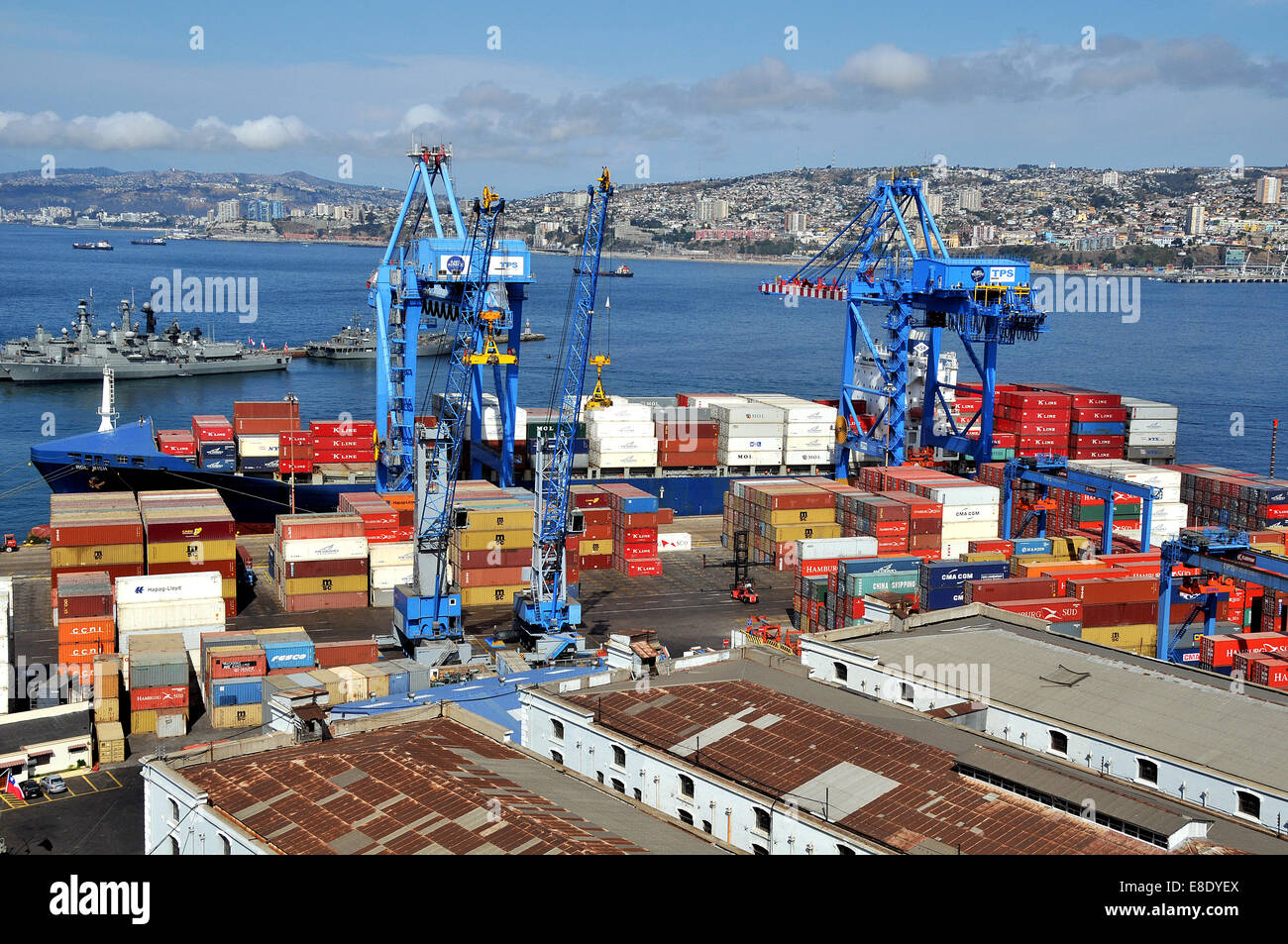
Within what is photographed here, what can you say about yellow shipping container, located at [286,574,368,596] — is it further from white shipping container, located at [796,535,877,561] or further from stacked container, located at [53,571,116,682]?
white shipping container, located at [796,535,877,561]

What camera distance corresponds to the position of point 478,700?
2648cm

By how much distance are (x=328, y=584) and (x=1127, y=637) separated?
77.5ft

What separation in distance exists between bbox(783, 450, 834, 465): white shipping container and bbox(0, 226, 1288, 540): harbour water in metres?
29.6

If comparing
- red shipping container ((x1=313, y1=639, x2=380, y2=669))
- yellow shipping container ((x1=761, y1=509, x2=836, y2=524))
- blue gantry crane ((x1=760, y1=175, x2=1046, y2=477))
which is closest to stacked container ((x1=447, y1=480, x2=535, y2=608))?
red shipping container ((x1=313, y1=639, x2=380, y2=669))

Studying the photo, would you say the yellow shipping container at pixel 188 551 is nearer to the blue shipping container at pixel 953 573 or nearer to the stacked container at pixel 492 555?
the stacked container at pixel 492 555

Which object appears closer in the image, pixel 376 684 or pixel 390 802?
pixel 390 802

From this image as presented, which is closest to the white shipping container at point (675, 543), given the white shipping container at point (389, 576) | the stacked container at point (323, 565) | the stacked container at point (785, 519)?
the stacked container at point (785, 519)

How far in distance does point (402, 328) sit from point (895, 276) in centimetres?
2105

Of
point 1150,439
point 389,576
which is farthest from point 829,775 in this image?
point 1150,439

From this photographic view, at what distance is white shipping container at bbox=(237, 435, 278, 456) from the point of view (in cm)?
5144

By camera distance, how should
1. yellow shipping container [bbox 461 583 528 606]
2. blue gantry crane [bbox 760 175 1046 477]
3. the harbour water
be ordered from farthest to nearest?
the harbour water < blue gantry crane [bbox 760 175 1046 477] < yellow shipping container [bbox 461 583 528 606]

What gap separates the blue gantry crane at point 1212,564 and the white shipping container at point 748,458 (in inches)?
979

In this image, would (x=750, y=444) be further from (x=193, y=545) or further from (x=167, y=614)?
(x=167, y=614)
